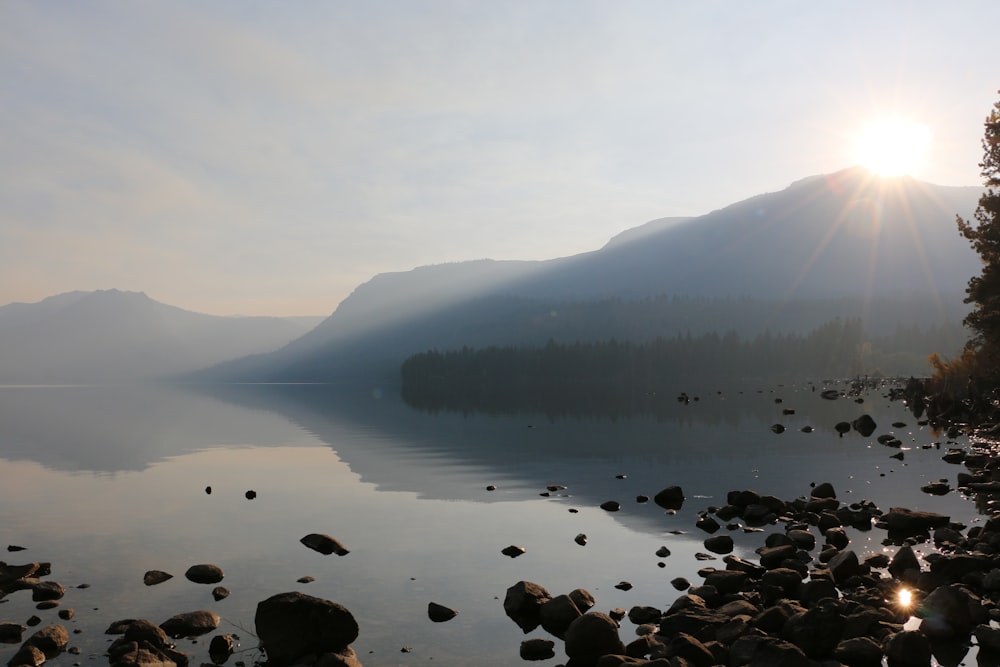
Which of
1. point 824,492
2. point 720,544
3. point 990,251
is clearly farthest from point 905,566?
point 990,251

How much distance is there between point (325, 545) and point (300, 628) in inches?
380

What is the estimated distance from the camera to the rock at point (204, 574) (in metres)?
21.1

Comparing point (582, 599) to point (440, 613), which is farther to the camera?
point (582, 599)

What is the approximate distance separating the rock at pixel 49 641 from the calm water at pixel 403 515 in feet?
1.84

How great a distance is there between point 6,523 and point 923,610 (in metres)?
35.3

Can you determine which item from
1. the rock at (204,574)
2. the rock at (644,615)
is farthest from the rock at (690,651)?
the rock at (204,574)

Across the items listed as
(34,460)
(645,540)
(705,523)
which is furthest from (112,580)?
(34,460)

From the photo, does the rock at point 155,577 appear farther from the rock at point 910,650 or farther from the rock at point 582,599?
the rock at point 910,650

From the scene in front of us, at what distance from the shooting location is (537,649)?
15.4m

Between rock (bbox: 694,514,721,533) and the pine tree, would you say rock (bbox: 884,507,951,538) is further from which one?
the pine tree

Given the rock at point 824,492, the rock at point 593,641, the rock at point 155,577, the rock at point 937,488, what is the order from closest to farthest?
1. the rock at point 593,641
2. the rock at point 155,577
3. the rock at point 824,492
4. the rock at point 937,488

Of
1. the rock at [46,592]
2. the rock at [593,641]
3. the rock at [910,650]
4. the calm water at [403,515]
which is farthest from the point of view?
the rock at [46,592]

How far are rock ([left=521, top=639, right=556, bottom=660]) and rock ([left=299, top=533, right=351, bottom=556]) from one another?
10.7 m

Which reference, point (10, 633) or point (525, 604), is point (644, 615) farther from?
point (10, 633)
